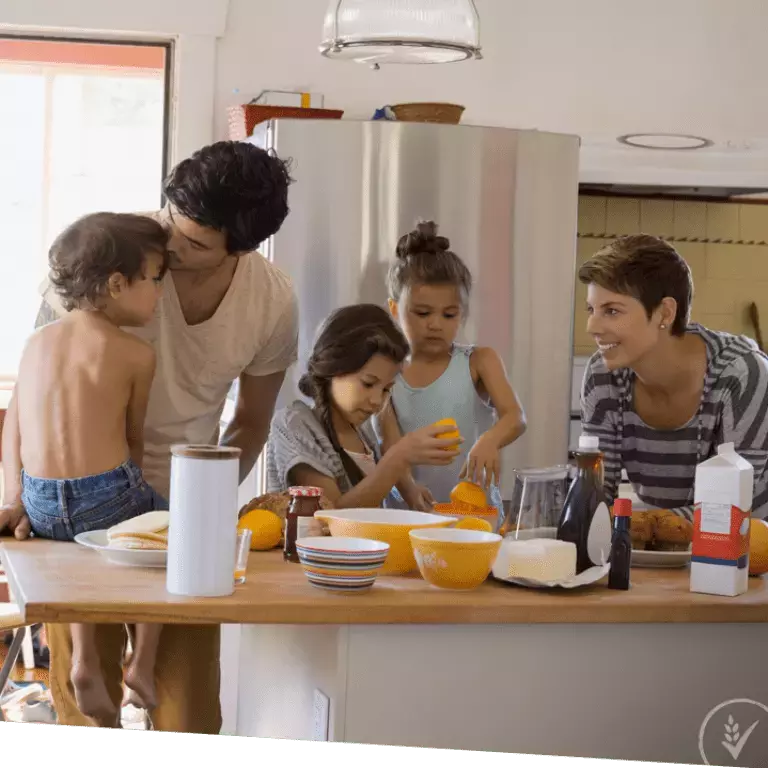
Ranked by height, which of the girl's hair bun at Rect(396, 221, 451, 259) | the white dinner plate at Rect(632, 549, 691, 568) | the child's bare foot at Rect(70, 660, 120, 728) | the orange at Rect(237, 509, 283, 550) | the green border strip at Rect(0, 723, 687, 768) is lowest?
the child's bare foot at Rect(70, 660, 120, 728)

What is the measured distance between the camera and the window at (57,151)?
5.02 metres

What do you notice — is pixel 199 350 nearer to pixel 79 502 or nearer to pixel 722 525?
pixel 79 502

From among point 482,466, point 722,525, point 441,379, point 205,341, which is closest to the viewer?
point 722,525

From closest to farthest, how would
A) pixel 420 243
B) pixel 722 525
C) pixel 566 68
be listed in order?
pixel 722 525 < pixel 420 243 < pixel 566 68

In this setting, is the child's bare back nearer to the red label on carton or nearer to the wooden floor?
the red label on carton

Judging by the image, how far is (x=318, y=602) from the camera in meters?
1.55

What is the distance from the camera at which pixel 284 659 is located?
6.21ft

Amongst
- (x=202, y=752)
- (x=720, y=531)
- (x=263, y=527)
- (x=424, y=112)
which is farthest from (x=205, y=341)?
(x=202, y=752)

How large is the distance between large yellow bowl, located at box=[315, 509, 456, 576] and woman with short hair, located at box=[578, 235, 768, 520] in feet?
1.86

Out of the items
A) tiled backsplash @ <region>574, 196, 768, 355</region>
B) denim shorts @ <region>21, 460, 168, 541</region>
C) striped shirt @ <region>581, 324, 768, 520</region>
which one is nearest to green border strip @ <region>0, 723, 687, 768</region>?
denim shorts @ <region>21, 460, 168, 541</region>

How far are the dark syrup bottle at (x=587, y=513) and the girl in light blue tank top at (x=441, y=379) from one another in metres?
0.83

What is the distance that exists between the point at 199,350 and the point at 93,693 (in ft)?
2.28

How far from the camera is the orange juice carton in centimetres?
166

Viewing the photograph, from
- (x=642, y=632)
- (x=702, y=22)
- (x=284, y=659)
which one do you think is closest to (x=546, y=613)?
(x=642, y=632)
